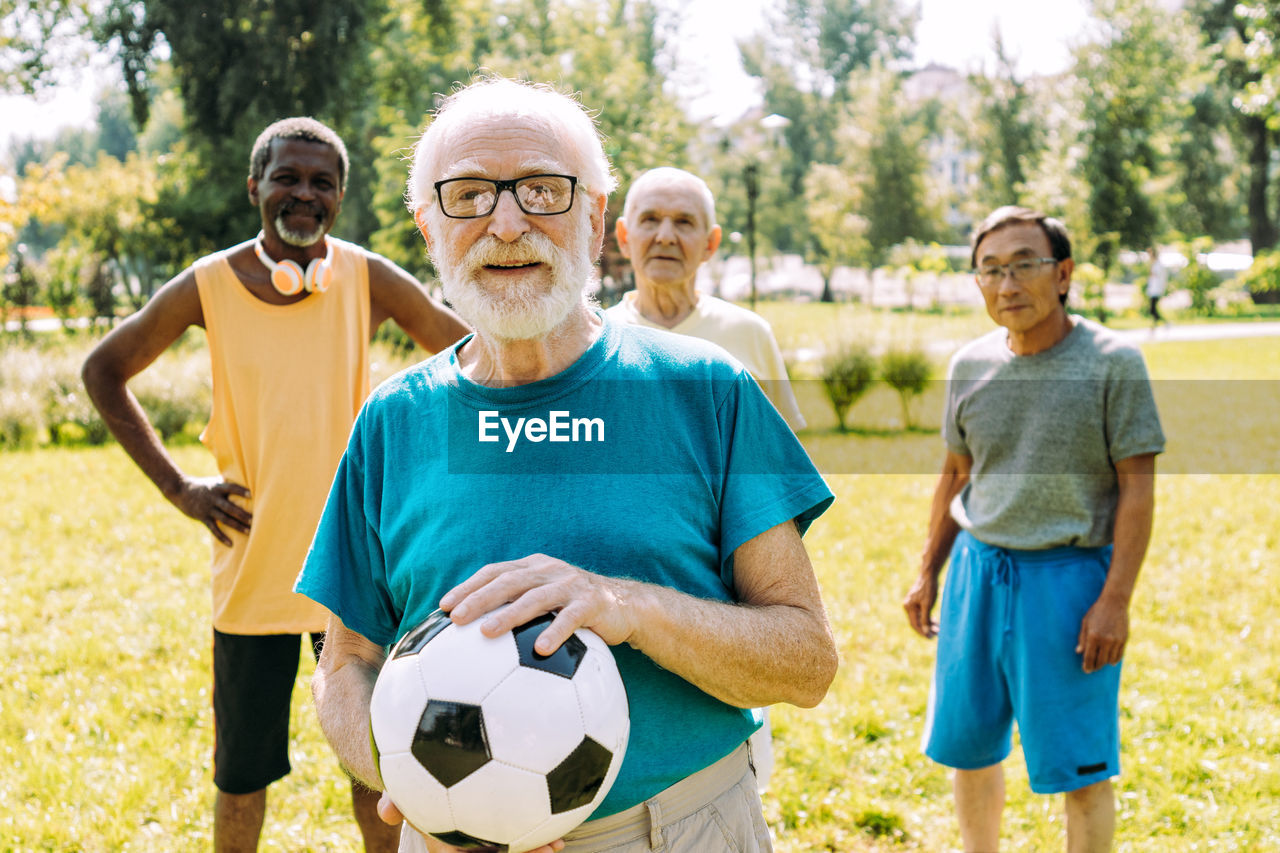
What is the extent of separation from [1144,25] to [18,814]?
141ft

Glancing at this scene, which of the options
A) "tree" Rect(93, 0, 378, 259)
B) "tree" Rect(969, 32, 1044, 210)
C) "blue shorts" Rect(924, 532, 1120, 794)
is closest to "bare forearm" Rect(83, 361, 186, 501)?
"blue shorts" Rect(924, 532, 1120, 794)

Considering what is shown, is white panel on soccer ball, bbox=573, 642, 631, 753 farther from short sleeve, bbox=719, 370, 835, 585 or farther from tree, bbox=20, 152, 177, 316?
tree, bbox=20, 152, 177, 316

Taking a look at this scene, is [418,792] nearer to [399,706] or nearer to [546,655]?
[399,706]

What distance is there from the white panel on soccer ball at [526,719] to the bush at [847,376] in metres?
13.0

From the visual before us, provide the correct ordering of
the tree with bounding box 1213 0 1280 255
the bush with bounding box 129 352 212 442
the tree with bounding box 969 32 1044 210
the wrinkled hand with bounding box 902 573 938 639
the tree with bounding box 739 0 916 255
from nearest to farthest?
the wrinkled hand with bounding box 902 573 938 639
the bush with bounding box 129 352 212 442
the tree with bounding box 1213 0 1280 255
the tree with bounding box 969 32 1044 210
the tree with bounding box 739 0 916 255

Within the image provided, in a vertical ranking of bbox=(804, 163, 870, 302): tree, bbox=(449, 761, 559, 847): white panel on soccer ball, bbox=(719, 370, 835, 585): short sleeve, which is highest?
bbox=(804, 163, 870, 302): tree

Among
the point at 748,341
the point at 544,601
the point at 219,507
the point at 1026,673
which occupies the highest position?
the point at 748,341

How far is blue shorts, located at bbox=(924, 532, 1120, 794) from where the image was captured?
132 inches

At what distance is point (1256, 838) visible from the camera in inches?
155

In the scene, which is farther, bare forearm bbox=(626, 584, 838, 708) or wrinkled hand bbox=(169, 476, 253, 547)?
wrinkled hand bbox=(169, 476, 253, 547)

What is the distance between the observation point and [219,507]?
10.6 feet

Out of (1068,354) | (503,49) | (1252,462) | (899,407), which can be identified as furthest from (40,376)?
(503,49)

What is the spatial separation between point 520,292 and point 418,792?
3.20 ft

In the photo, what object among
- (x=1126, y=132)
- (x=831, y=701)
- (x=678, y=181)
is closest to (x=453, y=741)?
(x=678, y=181)
